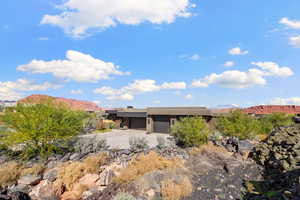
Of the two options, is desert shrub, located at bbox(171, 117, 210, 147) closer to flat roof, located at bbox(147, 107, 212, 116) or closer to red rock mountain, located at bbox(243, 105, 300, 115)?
flat roof, located at bbox(147, 107, 212, 116)

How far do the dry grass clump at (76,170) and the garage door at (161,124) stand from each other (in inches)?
577

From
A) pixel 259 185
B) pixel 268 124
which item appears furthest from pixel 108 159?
pixel 268 124

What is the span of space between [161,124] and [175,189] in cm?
1677

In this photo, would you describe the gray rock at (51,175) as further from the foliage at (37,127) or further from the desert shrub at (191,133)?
the desert shrub at (191,133)

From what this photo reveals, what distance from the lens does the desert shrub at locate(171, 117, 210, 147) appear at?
39.8 feet

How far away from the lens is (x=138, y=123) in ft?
84.7

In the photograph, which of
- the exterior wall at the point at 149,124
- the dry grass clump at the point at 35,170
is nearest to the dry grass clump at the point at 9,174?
the dry grass clump at the point at 35,170

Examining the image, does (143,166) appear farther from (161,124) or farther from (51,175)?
(161,124)

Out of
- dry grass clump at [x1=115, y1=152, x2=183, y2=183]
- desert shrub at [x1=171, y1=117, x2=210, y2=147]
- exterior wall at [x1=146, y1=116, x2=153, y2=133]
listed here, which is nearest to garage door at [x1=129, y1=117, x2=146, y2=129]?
exterior wall at [x1=146, y1=116, x2=153, y2=133]

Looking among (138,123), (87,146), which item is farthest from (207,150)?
(138,123)

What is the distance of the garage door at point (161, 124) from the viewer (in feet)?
75.6

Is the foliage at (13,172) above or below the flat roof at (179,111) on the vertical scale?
below

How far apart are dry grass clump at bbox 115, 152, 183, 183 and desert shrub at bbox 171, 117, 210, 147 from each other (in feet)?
9.54

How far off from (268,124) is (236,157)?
8996 millimetres
